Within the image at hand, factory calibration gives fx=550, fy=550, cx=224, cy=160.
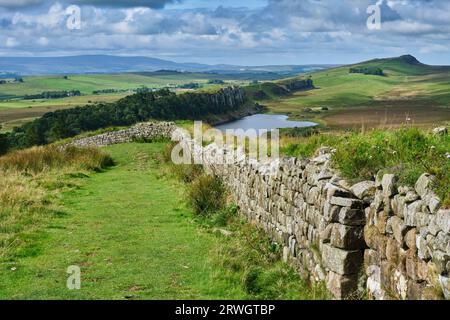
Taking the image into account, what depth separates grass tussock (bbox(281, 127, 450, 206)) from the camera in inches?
250

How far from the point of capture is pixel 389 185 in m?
6.22

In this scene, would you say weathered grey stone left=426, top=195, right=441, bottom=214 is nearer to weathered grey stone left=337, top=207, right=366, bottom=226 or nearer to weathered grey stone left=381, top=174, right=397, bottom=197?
weathered grey stone left=381, top=174, right=397, bottom=197

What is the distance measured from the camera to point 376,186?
6.71m

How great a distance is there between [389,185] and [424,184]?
1.75 feet

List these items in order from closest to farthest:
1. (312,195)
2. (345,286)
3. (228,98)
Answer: (345,286)
(312,195)
(228,98)

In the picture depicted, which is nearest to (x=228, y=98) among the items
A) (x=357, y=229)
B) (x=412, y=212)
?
(x=357, y=229)

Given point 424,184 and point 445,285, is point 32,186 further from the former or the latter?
point 445,285

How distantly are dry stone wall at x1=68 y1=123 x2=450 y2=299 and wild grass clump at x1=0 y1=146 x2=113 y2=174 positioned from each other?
1299 cm

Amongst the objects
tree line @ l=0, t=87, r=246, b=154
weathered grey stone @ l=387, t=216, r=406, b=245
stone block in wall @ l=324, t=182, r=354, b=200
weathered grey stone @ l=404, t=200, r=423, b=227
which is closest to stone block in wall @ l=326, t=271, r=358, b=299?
stone block in wall @ l=324, t=182, r=354, b=200

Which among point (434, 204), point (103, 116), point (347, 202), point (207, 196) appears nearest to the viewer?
point (434, 204)

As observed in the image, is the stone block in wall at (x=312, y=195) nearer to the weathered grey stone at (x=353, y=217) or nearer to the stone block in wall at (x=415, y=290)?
the weathered grey stone at (x=353, y=217)
